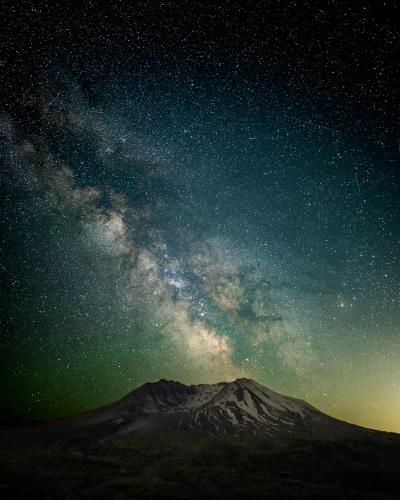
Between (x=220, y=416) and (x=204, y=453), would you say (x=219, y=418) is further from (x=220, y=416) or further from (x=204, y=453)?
(x=204, y=453)

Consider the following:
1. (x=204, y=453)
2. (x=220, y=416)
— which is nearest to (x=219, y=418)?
(x=220, y=416)

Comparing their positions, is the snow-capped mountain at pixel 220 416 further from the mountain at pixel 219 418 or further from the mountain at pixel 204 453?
the mountain at pixel 204 453

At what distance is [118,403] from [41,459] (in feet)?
282

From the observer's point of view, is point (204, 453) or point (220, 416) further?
point (220, 416)

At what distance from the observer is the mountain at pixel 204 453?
85625 millimetres

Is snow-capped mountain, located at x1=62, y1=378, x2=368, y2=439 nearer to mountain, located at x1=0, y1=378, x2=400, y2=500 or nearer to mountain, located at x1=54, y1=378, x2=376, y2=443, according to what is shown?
mountain, located at x1=54, y1=378, x2=376, y2=443

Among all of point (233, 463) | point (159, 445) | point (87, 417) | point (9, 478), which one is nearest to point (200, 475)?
point (233, 463)

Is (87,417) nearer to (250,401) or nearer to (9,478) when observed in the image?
(250,401)

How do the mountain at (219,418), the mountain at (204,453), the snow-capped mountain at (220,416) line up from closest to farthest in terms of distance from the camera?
the mountain at (204,453) < the mountain at (219,418) < the snow-capped mountain at (220,416)

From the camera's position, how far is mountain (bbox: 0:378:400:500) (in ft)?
281

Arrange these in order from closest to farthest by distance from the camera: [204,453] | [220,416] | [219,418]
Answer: [204,453] → [219,418] → [220,416]

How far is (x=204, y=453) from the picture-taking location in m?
126

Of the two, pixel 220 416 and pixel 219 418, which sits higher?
pixel 220 416

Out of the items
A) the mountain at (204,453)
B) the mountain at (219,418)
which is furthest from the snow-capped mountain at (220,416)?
the mountain at (204,453)
